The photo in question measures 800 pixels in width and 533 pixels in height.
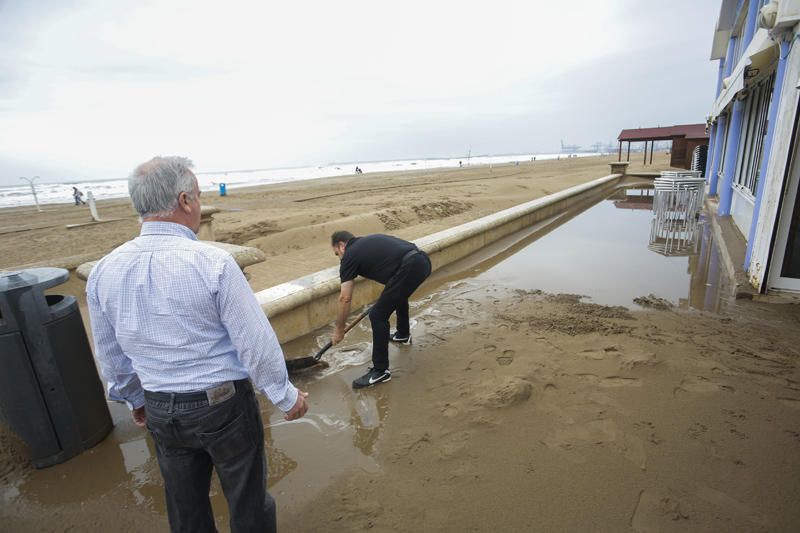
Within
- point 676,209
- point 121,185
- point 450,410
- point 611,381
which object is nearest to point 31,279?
point 450,410

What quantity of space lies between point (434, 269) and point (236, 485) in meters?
5.17

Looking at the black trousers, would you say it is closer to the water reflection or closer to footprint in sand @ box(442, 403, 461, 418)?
footprint in sand @ box(442, 403, 461, 418)

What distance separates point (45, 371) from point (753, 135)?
11.2 m

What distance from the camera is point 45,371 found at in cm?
238

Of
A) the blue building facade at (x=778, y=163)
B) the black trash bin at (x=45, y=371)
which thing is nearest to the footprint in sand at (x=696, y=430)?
the blue building facade at (x=778, y=163)

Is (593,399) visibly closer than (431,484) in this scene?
No

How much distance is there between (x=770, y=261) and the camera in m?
4.43

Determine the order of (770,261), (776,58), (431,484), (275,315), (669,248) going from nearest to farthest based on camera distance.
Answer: (431,484)
(275,315)
(770,261)
(776,58)
(669,248)

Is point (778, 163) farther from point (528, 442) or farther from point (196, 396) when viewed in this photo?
point (196, 396)

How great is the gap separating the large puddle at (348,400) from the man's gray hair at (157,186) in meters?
1.74

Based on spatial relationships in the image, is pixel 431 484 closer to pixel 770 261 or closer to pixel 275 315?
pixel 275 315

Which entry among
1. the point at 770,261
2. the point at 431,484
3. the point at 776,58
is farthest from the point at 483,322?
the point at 776,58

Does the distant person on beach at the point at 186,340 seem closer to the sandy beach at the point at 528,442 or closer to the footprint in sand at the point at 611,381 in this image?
the sandy beach at the point at 528,442

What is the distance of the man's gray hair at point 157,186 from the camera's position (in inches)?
54.8
